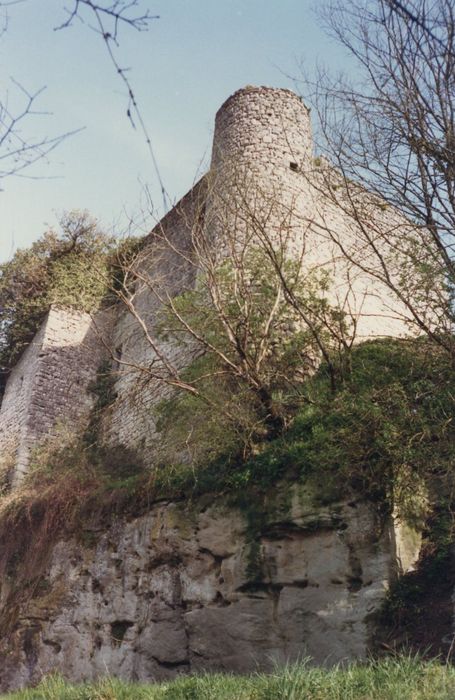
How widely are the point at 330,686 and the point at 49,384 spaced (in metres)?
10.1

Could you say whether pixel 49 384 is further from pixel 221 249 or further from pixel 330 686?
pixel 330 686

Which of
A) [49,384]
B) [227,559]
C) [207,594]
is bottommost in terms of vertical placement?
[207,594]

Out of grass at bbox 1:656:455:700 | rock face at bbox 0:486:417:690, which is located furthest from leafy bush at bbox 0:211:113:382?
grass at bbox 1:656:455:700

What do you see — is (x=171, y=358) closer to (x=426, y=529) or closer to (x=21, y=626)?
(x=21, y=626)

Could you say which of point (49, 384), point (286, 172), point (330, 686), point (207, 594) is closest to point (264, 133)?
point (286, 172)

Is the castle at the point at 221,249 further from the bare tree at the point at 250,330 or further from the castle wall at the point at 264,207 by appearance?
the bare tree at the point at 250,330

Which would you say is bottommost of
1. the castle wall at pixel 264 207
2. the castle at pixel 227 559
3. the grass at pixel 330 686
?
the grass at pixel 330 686

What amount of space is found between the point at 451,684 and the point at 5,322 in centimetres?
1265

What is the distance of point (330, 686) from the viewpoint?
159 inches

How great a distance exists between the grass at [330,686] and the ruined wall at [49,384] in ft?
26.1

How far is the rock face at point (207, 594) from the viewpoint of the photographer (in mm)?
5992

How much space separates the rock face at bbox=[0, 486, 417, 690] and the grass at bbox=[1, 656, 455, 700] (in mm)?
954

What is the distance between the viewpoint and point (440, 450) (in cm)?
644

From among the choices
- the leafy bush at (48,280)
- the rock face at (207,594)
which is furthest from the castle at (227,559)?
the leafy bush at (48,280)
